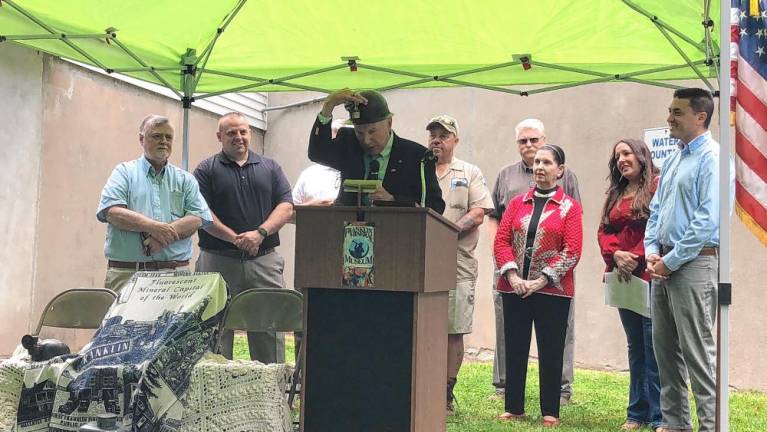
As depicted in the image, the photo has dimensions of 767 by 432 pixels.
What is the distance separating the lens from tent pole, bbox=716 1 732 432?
354 centimetres

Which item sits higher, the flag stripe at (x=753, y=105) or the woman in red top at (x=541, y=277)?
the flag stripe at (x=753, y=105)

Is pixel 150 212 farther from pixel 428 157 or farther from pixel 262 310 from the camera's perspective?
pixel 428 157

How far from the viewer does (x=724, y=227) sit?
3.62 meters

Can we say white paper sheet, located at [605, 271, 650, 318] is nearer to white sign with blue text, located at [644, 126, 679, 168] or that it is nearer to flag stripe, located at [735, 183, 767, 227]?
flag stripe, located at [735, 183, 767, 227]

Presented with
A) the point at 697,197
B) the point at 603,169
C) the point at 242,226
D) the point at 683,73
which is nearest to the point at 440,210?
the point at 697,197

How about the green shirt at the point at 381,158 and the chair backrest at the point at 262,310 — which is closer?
the green shirt at the point at 381,158

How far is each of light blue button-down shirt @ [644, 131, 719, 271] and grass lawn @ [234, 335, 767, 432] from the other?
4.76 feet

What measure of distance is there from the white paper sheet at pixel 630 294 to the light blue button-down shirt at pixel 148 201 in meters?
2.69

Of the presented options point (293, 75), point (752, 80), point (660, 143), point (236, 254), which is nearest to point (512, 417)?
point (236, 254)

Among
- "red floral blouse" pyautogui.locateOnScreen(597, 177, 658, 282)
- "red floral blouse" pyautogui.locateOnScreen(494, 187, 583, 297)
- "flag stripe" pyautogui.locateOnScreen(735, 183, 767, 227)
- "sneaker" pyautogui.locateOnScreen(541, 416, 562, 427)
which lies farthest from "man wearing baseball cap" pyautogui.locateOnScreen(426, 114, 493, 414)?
"flag stripe" pyautogui.locateOnScreen(735, 183, 767, 227)

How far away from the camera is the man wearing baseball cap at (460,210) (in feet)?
18.6

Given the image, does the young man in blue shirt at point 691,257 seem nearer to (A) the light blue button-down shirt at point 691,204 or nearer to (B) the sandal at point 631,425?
(A) the light blue button-down shirt at point 691,204

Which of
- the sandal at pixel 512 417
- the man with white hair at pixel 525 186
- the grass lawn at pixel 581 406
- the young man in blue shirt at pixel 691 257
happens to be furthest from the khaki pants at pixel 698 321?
the man with white hair at pixel 525 186

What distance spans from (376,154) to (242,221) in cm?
210
